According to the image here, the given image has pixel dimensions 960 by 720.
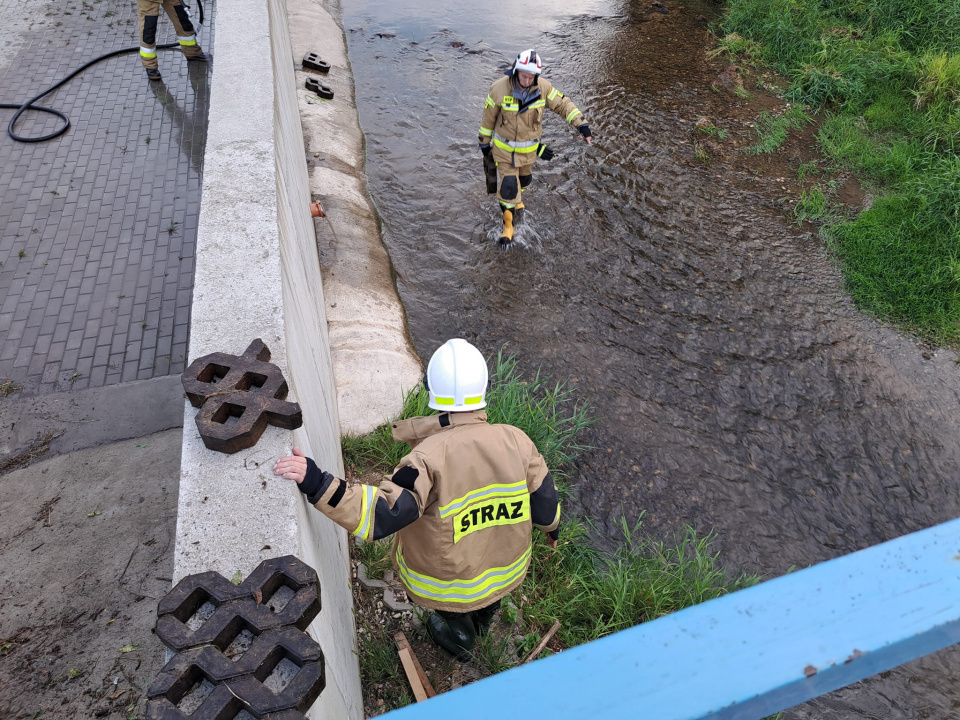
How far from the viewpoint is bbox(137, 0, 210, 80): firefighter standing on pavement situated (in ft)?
20.7

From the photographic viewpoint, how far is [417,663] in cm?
287

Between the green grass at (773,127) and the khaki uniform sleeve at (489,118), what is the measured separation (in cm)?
319

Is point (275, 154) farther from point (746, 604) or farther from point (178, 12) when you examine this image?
point (178, 12)

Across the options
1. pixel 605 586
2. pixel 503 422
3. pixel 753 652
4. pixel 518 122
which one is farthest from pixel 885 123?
pixel 753 652

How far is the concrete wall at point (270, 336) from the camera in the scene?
5.84 feet

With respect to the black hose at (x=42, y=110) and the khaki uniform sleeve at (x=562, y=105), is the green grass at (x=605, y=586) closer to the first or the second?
the khaki uniform sleeve at (x=562, y=105)

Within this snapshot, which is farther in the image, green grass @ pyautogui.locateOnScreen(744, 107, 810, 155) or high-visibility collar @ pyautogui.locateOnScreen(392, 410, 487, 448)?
green grass @ pyautogui.locateOnScreen(744, 107, 810, 155)

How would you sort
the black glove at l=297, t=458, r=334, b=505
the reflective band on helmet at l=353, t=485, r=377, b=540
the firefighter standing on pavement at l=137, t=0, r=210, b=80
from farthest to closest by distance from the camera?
1. the firefighter standing on pavement at l=137, t=0, r=210, b=80
2. the reflective band on helmet at l=353, t=485, r=377, b=540
3. the black glove at l=297, t=458, r=334, b=505

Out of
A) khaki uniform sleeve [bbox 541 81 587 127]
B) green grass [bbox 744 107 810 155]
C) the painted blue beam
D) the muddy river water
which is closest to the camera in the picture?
the painted blue beam

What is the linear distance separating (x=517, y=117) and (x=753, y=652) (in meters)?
5.15

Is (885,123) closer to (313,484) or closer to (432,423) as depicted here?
(432,423)

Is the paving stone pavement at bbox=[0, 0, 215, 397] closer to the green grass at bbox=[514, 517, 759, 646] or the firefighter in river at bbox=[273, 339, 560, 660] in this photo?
the firefighter in river at bbox=[273, 339, 560, 660]

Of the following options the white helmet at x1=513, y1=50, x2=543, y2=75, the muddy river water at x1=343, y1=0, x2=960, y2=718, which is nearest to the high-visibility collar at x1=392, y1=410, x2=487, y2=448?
the muddy river water at x1=343, y1=0, x2=960, y2=718

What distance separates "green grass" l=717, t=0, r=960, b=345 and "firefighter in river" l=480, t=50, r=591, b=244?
268cm
